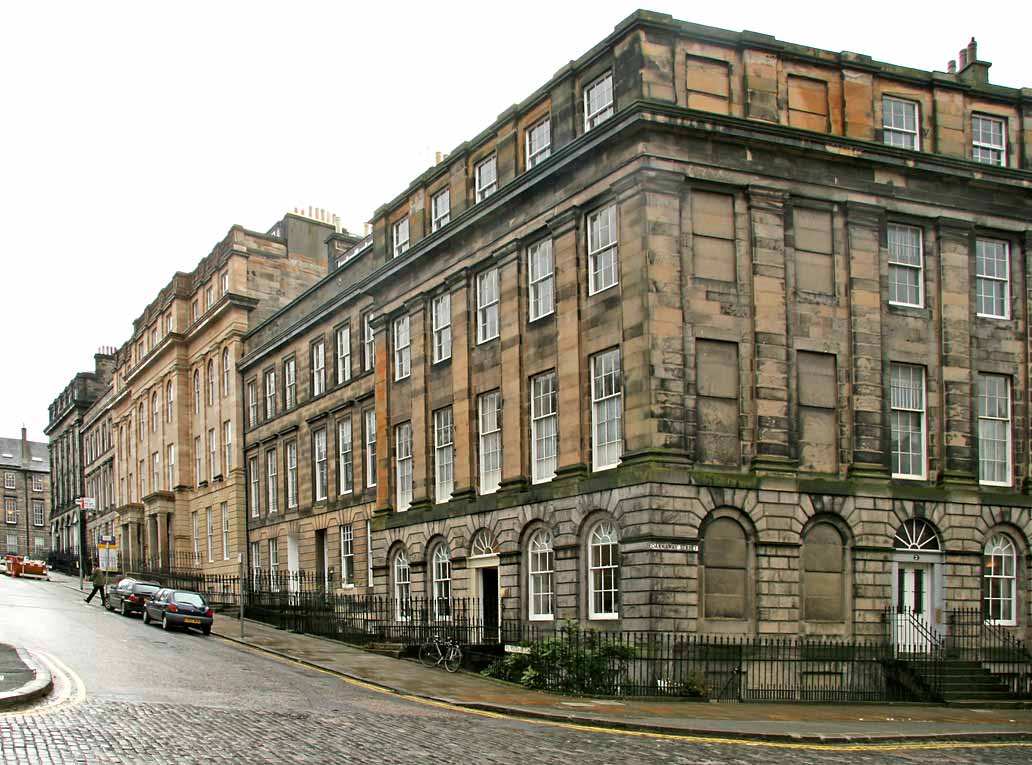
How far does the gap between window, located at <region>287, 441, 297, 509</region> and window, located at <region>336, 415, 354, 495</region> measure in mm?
5285

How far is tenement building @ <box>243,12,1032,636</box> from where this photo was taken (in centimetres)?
2789

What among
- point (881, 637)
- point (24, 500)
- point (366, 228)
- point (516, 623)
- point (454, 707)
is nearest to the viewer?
point (454, 707)

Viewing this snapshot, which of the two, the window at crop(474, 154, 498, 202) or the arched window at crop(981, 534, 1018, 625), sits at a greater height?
the window at crop(474, 154, 498, 202)

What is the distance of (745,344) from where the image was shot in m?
28.7

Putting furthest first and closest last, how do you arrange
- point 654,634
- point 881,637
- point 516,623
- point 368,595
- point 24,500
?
point 24,500 < point 368,595 < point 516,623 < point 881,637 < point 654,634

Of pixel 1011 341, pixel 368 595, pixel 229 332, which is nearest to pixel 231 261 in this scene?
pixel 229 332

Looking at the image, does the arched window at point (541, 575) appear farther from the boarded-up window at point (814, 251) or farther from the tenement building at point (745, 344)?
the boarded-up window at point (814, 251)

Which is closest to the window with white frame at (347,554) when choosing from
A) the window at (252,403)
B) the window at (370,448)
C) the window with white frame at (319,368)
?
the window at (370,448)

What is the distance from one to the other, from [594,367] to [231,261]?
37.4 m

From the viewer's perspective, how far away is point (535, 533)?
32062 mm

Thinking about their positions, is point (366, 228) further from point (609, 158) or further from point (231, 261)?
point (609, 158)

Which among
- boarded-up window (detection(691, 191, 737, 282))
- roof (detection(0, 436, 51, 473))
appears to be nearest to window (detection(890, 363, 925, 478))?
boarded-up window (detection(691, 191, 737, 282))

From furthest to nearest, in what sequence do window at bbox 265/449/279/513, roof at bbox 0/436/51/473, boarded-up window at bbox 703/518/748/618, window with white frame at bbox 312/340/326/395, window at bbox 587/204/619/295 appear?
roof at bbox 0/436/51/473, window at bbox 265/449/279/513, window with white frame at bbox 312/340/326/395, window at bbox 587/204/619/295, boarded-up window at bbox 703/518/748/618

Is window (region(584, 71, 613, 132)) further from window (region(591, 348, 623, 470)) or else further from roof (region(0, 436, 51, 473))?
roof (region(0, 436, 51, 473))
